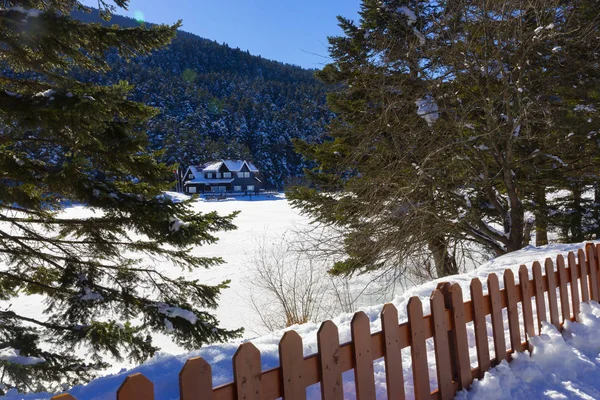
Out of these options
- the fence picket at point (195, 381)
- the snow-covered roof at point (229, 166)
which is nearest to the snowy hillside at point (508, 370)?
the fence picket at point (195, 381)

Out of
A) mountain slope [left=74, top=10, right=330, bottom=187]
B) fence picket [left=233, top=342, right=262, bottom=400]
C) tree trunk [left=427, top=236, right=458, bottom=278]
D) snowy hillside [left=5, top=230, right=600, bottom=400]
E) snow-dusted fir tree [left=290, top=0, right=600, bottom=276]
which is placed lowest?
tree trunk [left=427, top=236, right=458, bottom=278]

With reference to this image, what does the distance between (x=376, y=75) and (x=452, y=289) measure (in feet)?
18.0

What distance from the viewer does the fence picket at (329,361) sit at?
176 centimetres

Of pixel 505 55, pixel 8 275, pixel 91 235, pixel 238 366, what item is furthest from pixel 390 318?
pixel 505 55

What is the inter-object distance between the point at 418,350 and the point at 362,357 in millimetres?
447

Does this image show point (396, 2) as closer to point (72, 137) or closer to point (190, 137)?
point (72, 137)

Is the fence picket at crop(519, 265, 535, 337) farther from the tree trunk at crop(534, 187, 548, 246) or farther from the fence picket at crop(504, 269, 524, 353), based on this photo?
the tree trunk at crop(534, 187, 548, 246)

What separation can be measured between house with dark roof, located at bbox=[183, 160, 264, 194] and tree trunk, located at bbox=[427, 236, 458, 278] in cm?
6576

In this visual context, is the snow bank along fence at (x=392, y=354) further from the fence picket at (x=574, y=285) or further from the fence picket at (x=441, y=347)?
the fence picket at (x=574, y=285)

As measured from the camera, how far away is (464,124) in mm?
6234

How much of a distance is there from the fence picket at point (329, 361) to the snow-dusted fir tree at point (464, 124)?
4.52 metres

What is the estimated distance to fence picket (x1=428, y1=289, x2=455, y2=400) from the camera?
2223 mm

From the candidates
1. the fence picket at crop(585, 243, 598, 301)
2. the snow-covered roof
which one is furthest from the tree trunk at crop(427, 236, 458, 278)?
the snow-covered roof

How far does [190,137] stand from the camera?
263ft
